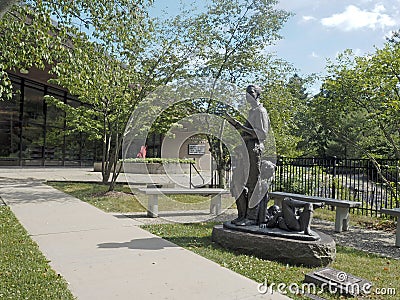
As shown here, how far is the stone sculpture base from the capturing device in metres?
4.83

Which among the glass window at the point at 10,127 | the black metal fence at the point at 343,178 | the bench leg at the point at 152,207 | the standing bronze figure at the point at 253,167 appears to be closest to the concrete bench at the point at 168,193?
the bench leg at the point at 152,207

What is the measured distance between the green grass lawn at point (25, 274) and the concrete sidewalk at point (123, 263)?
0.45 ft

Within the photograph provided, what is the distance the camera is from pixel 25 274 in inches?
161

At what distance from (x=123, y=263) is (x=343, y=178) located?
26.4 ft

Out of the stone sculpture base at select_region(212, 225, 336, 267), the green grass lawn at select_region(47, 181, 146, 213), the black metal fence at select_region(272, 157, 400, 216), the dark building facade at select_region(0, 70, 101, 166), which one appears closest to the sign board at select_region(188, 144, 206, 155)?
the dark building facade at select_region(0, 70, 101, 166)

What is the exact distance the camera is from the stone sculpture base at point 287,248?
190 inches

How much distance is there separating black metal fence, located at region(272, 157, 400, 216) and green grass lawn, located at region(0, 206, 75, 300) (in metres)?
7.37

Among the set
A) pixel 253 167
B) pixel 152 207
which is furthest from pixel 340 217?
pixel 152 207

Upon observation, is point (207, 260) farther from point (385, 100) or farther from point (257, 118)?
point (385, 100)

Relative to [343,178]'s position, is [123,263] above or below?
below

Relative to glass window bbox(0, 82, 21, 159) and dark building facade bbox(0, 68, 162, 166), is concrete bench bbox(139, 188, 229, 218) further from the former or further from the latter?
glass window bbox(0, 82, 21, 159)

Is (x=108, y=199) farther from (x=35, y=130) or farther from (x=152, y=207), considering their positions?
A: (x=35, y=130)

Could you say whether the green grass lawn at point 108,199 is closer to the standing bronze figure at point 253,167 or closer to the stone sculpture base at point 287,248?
the standing bronze figure at point 253,167

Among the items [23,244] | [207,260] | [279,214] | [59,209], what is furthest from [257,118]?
[59,209]
